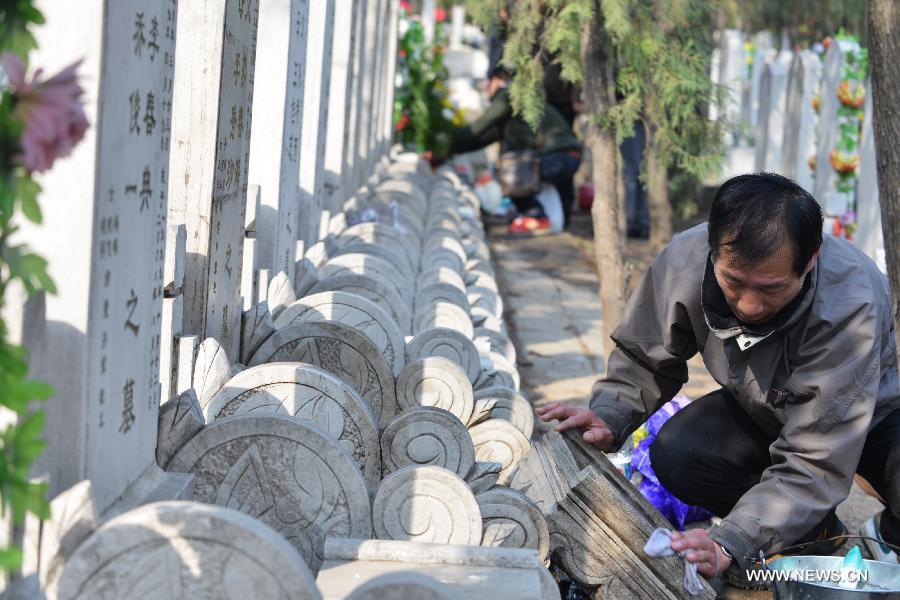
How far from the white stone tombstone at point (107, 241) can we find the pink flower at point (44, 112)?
0.55m

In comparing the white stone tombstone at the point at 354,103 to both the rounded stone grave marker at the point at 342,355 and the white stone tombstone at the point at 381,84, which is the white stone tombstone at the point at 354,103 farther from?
the rounded stone grave marker at the point at 342,355

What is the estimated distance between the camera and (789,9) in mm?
34875

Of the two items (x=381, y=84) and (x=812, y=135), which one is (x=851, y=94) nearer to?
(x=812, y=135)

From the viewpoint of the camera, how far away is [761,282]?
293 centimetres

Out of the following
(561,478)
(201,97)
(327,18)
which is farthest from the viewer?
(327,18)

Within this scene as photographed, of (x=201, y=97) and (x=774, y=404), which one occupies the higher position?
(x=201, y=97)

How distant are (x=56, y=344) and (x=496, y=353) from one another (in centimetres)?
342

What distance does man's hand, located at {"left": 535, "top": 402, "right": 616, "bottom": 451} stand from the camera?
11.0ft

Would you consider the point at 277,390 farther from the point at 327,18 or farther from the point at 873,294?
the point at 327,18

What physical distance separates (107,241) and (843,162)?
28.8ft

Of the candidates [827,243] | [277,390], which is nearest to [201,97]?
[277,390]

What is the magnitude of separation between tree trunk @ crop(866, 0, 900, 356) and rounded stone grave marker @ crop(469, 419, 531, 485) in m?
1.32

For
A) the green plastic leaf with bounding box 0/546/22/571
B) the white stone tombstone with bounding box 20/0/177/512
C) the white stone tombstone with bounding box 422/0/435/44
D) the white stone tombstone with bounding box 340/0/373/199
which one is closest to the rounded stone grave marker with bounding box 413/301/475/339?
the white stone tombstone with bounding box 20/0/177/512
